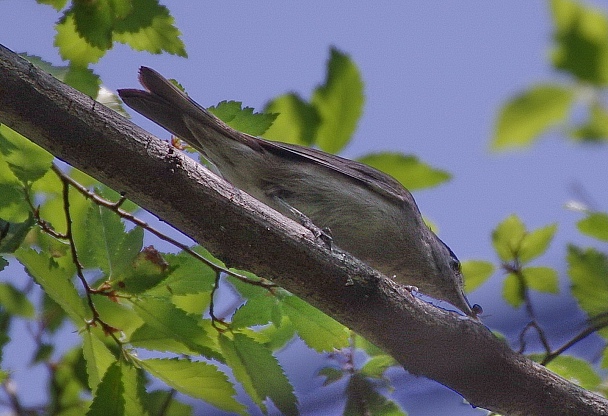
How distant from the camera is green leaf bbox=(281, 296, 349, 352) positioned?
299 centimetres

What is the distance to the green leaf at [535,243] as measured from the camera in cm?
309

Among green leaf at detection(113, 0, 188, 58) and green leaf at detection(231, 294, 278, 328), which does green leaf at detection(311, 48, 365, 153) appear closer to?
green leaf at detection(113, 0, 188, 58)

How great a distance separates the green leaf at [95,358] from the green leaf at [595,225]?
71.8 inches

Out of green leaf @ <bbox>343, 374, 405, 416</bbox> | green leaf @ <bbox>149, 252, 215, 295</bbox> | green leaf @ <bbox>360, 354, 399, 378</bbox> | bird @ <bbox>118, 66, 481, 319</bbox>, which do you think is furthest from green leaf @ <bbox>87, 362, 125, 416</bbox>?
bird @ <bbox>118, 66, 481, 319</bbox>

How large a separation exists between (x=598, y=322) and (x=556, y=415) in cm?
61

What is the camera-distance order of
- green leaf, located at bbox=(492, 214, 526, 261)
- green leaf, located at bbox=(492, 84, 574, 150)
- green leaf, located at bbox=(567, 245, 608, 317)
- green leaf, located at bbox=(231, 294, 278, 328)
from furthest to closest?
green leaf, located at bbox=(492, 214, 526, 261) < green leaf, located at bbox=(231, 294, 278, 328) < green leaf, located at bbox=(567, 245, 608, 317) < green leaf, located at bbox=(492, 84, 574, 150)

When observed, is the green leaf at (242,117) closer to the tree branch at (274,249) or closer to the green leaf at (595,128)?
the tree branch at (274,249)

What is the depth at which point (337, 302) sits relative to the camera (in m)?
2.69

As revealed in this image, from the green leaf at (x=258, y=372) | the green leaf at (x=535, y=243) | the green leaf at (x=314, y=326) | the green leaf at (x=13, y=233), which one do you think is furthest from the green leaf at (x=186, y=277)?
the green leaf at (x=535, y=243)

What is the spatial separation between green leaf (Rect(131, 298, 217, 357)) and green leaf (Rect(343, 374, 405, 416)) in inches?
25.2

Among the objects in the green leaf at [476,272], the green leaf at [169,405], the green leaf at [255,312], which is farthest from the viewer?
the green leaf at [169,405]

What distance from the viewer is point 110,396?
2.56 meters

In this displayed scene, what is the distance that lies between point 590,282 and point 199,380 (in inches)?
59.7

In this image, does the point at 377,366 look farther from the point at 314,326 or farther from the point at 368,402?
the point at 314,326
